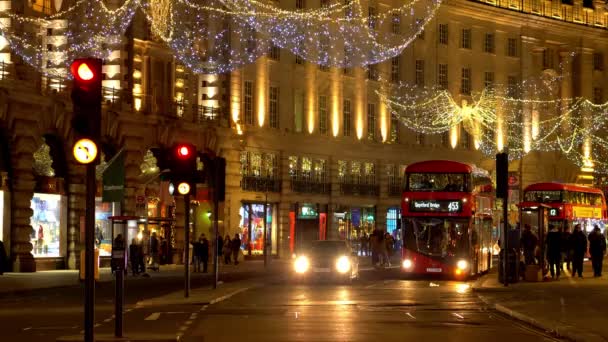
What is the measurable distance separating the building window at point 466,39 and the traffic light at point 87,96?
67.1m

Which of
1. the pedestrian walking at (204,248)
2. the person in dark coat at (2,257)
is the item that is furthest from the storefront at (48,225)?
the pedestrian walking at (204,248)

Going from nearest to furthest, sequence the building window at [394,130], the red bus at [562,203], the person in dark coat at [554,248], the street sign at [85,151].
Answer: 1. the street sign at [85,151]
2. the person in dark coat at [554,248]
3. the red bus at [562,203]
4. the building window at [394,130]

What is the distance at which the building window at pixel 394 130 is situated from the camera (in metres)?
77.4

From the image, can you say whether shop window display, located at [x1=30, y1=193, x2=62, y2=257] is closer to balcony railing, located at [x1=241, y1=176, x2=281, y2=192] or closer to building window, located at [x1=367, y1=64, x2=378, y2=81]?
balcony railing, located at [x1=241, y1=176, x2=281, y2=192]

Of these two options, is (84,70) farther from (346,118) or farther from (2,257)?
(346,118)

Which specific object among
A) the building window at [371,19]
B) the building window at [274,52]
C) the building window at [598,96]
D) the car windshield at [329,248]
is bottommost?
the car windshield at [329,248]

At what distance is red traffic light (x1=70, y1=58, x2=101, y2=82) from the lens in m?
16.6

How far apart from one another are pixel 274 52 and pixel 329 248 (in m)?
28.3

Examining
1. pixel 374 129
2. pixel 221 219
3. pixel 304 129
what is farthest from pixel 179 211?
pixel 374 129

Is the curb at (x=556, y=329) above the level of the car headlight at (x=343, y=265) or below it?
below

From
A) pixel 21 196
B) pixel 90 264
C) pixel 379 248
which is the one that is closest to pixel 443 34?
pixel 379 248

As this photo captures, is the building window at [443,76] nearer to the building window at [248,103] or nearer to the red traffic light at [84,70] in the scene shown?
the building window at [248,103]

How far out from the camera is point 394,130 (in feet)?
255

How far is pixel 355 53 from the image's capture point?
70375 mm
